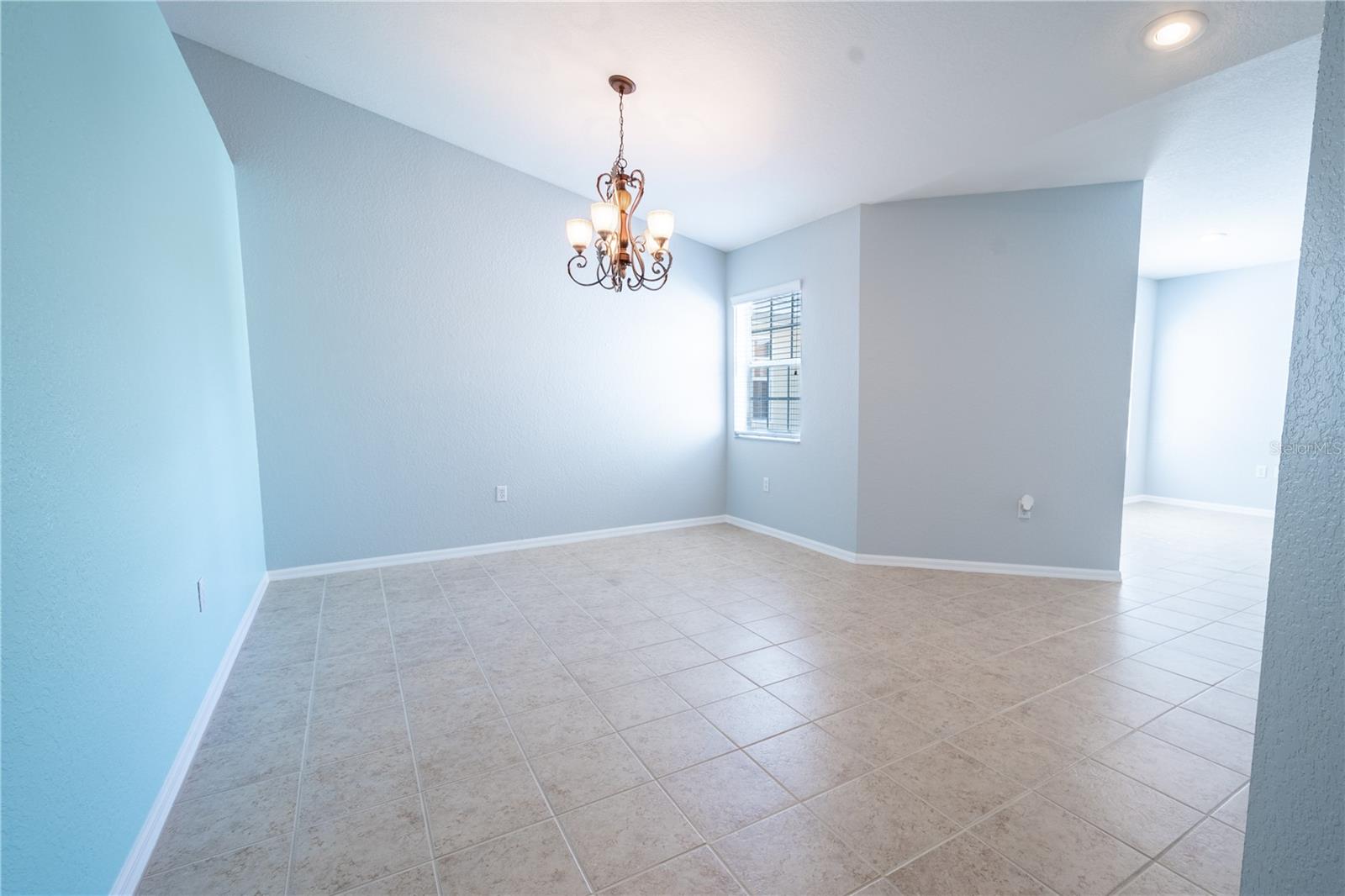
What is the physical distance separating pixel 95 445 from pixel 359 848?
4.11 ft

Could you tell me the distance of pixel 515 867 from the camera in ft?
4.78

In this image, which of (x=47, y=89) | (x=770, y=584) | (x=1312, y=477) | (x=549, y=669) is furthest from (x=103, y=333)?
(x=770, y=584)

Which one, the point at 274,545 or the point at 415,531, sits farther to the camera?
the point at 415,531

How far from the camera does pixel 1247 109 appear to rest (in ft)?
8.64

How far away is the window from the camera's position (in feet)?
15.6

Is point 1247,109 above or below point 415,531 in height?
above

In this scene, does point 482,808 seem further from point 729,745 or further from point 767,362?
point 767,362

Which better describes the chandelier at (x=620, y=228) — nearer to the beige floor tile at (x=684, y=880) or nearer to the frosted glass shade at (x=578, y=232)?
the frosted glass shade at (x=578, y=232)

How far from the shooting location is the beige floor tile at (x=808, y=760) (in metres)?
1.76

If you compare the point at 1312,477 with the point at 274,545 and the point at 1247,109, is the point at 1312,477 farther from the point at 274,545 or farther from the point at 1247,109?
the point at 274,545

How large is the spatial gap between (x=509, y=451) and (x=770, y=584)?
87.3 inches

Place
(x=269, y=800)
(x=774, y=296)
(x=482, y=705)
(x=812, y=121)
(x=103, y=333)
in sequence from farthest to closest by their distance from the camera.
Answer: (x=774, y=296) < (x=812, y=121) < (x=482, y=705) < (x=269, y=800) < (x=103, y=333)

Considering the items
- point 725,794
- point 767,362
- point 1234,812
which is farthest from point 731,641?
point 767,362

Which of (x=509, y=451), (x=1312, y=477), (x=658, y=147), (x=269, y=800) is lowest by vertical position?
(x=269, y=800)
